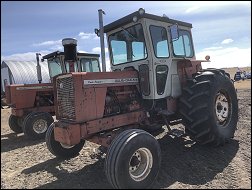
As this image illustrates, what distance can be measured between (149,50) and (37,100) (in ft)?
18.6

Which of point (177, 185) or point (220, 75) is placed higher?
point (220, 75)

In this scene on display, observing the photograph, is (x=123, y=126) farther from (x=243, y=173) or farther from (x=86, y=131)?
(x=243, y=173)

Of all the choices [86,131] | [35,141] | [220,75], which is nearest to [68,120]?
[86,131]

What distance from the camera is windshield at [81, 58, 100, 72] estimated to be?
10.7 m

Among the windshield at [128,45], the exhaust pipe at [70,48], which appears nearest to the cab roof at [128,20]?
the windshield at [128,45]

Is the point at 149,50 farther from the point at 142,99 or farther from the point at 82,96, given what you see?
the point at 82,96

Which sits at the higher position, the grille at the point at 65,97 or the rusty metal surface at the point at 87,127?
the grille at the point at 65,97

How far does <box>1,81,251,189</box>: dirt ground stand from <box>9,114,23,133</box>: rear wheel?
3124 mm

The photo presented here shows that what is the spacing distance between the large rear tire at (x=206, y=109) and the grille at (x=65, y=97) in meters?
2.24

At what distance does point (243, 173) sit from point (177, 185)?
121 centimetres

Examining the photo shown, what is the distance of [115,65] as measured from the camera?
6.73 m

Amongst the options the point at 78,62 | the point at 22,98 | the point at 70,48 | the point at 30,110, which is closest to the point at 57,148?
the point at 70,48

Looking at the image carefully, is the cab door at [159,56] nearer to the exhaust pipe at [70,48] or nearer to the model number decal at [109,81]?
the model number decal at [109,81]

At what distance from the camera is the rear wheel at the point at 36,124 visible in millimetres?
8992
